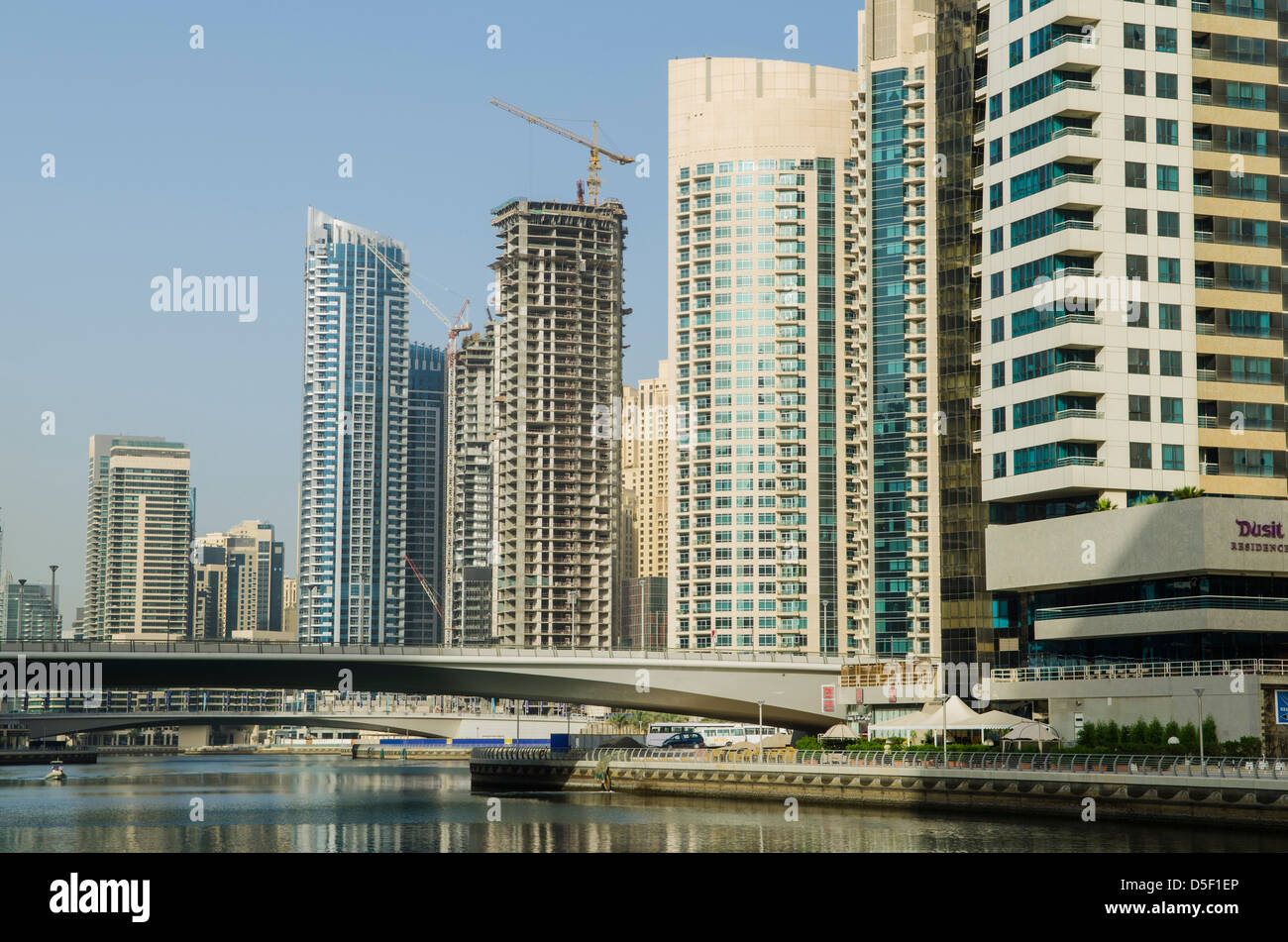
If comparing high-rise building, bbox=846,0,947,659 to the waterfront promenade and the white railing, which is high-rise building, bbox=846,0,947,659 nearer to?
the white railing

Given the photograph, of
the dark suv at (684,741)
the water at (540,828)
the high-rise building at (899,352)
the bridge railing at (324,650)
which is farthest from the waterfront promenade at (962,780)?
the high-rise building at (899,352)

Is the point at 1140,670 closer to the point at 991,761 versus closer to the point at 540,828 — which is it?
the point at 991,761

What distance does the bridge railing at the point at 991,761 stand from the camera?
245ft

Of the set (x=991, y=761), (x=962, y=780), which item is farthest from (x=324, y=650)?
(x=991, y=761)

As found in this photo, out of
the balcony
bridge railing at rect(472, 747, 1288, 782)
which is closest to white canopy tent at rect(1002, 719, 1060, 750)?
bridge railing at rect(472, 747, 1288, 782)

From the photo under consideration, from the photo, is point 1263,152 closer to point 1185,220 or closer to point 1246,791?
point 1185,220

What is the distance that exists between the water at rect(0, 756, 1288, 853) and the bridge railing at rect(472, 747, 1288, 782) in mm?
4161

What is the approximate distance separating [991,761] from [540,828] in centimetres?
2783

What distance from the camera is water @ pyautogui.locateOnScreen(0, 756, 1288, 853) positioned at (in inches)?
2699

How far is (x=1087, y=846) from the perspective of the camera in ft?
206

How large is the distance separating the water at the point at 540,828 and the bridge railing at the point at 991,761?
13.7 ft

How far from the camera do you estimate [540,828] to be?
8462cm
